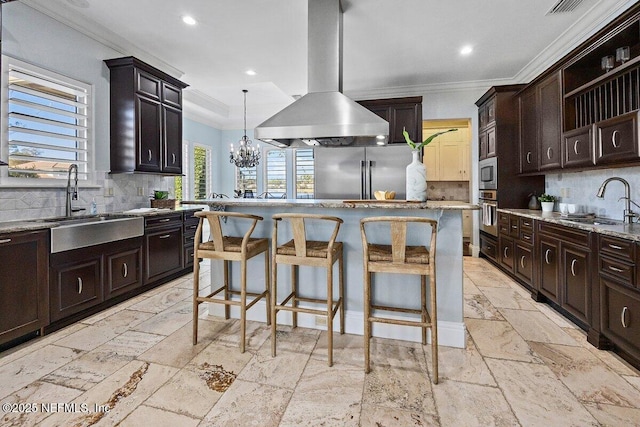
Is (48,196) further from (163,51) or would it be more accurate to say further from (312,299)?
(312,299)

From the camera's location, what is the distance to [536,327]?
269 centimetres

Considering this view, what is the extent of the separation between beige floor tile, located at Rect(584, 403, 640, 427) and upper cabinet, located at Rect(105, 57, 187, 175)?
4.38 meters

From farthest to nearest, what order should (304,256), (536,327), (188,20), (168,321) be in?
1. (188,20)
2. (168,321)
3. (536,327)
4. (304,256)

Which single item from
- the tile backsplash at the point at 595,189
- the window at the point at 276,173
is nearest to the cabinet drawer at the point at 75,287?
the tile backsplash at the point at 595,189

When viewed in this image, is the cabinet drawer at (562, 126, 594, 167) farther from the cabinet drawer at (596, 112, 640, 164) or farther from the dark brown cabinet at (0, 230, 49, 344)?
the dark brown cabinet at (0, 230, 49, 344)

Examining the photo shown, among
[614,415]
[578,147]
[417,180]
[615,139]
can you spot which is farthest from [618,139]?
[614,415]

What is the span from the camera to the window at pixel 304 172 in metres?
7.50

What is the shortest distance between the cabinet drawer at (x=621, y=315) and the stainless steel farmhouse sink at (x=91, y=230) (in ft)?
13.4

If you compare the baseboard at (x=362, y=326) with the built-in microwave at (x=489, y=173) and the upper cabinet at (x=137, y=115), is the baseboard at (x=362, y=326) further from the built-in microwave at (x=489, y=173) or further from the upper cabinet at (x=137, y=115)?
the built-in microwave at (x=489, y=173)

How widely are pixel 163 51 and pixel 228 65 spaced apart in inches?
33.0

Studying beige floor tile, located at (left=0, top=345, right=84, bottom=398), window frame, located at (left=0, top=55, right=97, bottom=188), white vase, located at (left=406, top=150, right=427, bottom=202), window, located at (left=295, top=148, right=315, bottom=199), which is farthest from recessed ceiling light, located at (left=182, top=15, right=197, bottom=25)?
window, located at (left=295, top=148, right=315, bottom=199)

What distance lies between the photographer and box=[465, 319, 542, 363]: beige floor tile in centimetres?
223

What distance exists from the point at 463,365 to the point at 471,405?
0.41m

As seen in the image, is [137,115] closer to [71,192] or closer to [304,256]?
[71,192]
